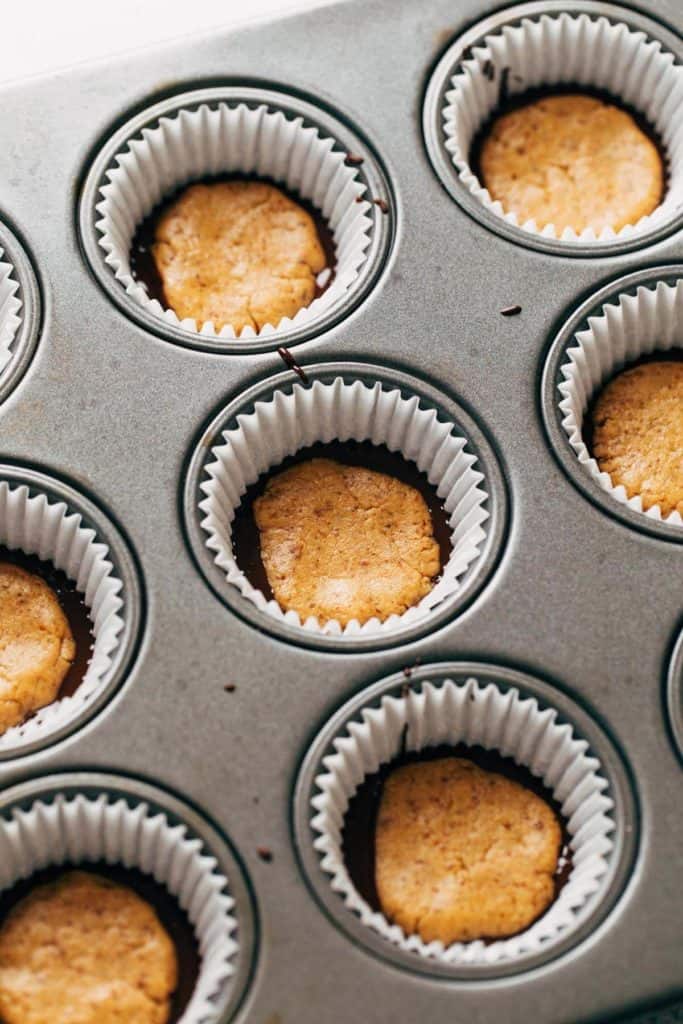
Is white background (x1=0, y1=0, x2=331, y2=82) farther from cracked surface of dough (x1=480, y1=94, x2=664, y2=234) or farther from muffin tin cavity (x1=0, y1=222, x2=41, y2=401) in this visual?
muffin tin cavity (x1=0, y1=222, x2=41, y2=401)

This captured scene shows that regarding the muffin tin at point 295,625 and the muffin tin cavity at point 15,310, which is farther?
the muffin tin cavity at point 15,310

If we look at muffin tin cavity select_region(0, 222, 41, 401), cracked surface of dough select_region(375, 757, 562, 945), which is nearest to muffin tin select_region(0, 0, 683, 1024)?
muffin tin cavity select_region(0, 222, 41, 401)

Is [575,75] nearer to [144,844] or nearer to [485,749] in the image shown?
[485,749]

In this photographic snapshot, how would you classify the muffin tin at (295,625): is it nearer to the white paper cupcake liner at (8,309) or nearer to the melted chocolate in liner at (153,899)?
the white paper cupcake liner at (8,309)

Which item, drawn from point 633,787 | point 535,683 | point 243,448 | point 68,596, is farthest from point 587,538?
point 68,596

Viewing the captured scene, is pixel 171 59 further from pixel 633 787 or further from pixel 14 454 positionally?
pixel 633 787

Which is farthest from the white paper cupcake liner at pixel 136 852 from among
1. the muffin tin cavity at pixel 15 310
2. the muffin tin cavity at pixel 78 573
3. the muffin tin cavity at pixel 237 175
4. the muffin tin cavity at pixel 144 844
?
the muffin tin cavity at pixel 237 175

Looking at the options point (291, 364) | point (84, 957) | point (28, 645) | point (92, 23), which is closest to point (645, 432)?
point (291, 364)
